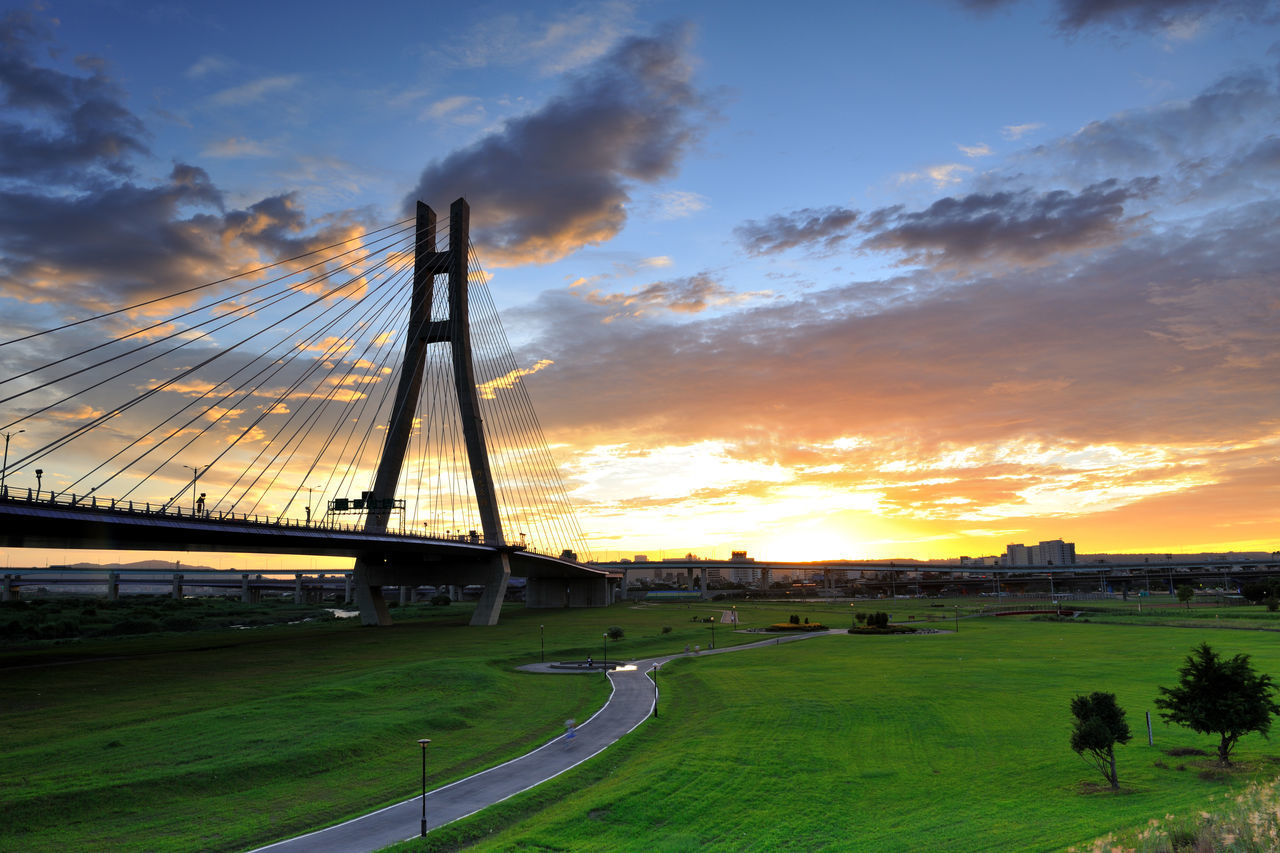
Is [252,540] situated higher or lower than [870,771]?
higher

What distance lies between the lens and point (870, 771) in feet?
105

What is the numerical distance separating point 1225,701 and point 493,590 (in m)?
89.5

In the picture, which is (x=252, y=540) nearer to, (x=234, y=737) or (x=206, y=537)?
(x=206, y=537)

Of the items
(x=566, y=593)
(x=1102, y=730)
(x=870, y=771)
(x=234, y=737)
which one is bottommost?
(x=566, y=593)

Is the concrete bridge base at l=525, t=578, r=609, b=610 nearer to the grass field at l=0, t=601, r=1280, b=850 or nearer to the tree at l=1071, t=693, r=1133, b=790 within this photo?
the grass field at l=0, t=601, r=1280, b=850

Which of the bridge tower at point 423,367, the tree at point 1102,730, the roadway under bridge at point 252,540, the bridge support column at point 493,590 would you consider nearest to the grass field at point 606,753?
the tree at point 1102,730

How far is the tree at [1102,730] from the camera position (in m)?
28.5

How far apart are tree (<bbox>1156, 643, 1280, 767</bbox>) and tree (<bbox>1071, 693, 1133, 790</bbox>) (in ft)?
12.0

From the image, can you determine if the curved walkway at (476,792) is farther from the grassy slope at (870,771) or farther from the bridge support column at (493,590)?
the bridge support column at (493,590)

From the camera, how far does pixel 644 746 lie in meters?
36.9

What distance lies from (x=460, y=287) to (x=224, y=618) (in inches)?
3043

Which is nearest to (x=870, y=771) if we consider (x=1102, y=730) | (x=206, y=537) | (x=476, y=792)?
(x=1102, y=730)

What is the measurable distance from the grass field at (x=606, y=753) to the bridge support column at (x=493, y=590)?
40527 millimetres

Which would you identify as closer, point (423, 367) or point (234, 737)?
point (234, 737)
